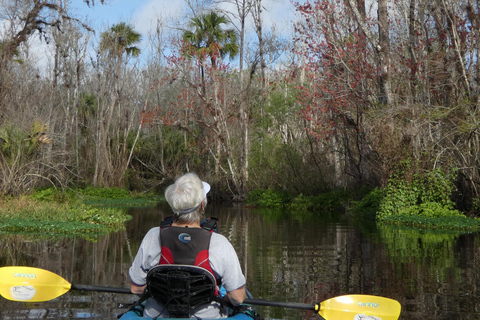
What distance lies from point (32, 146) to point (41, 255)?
10.3m

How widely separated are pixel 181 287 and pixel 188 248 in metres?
0.28

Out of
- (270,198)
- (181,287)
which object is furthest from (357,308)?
(270,198)

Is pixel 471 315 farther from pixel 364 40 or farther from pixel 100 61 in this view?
pixel 100 61

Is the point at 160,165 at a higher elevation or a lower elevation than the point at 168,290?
higher

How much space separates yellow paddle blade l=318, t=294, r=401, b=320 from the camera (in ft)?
18.5

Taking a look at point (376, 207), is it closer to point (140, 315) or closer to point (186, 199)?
point (140, 315)

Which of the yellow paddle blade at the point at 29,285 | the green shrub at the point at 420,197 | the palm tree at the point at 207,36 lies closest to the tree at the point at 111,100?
the palm tree at the point at 207,36

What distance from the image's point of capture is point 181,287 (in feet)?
14.6

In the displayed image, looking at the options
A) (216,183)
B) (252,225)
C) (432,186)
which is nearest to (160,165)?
(216,183)

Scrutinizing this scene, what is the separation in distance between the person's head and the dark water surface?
2943mm

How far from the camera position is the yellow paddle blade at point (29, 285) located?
6125 millimetres

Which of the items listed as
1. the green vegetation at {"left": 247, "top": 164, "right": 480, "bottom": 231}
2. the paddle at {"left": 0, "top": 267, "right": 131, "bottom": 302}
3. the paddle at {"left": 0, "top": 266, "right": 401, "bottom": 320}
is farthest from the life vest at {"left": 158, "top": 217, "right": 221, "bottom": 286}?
the green vegetation at {"left": 247, "top": 164, "right": 480, "bottom": 231}

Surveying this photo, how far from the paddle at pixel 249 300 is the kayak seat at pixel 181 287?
3.24 feet

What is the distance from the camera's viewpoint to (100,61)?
128ft
